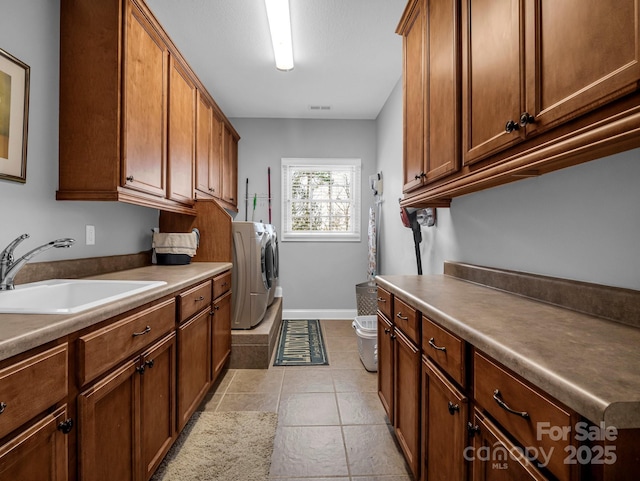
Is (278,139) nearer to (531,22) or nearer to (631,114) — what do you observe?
(531,22)

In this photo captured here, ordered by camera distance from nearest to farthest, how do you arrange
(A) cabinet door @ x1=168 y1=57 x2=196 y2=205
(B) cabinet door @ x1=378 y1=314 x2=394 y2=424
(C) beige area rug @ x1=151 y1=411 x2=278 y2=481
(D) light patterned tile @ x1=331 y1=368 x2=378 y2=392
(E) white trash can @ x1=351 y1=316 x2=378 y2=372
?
1. (C) beige area rug @ x1=151 y1=411 x2=278 y2=481
2. (B) cabinet door @ x1=378 y1=314 x2=394 y2=424
3. (A) cabinet door @ x1=168 y1=57 x2=196 y2=205
4. (D) light patterned tile @ x1=331 y1=368 x2=378 y2=392
5. (E) white trash can @ x1=351 y1=316 x2=378 y2=372

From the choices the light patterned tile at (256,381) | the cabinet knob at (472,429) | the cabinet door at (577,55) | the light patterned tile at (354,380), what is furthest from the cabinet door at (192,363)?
the cabinet door at (577,55)

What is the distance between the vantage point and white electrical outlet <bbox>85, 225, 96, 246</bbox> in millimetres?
2027

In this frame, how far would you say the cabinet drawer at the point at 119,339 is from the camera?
1051 millimetres

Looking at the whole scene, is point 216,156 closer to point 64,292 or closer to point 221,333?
point 221,333

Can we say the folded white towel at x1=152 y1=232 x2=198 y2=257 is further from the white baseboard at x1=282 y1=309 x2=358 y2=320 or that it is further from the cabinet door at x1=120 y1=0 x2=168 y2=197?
the white baseboard at x1=282 y1=309 x2=358 y2=320

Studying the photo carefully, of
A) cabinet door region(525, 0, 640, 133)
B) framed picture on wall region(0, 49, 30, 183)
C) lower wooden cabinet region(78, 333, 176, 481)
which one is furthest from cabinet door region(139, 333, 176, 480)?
cabinet door region(525, 0, 640, 133)

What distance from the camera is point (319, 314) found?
4.58 m

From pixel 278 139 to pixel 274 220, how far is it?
1.08 m

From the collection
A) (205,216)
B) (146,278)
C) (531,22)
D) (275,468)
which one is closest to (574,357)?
(531,22)

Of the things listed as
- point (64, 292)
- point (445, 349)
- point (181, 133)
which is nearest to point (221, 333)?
point (64, 292)

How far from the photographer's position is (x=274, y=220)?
456 cm

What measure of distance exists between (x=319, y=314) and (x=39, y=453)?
12.4ft

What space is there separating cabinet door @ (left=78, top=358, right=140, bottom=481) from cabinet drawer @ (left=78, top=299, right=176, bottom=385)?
53 millimetres
